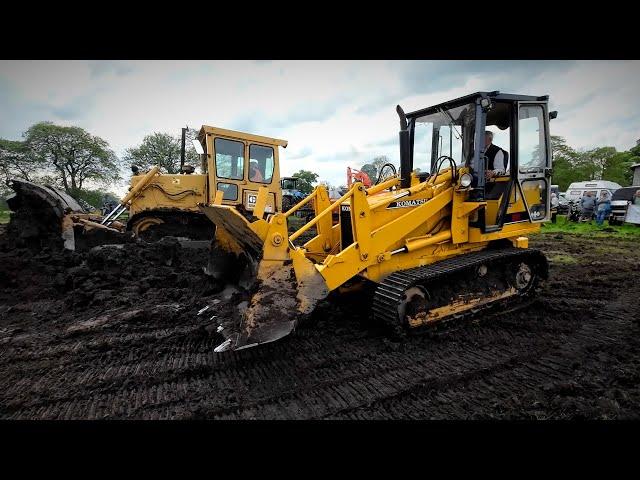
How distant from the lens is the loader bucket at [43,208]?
749 centimetres

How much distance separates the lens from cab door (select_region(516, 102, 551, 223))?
4.77 metres

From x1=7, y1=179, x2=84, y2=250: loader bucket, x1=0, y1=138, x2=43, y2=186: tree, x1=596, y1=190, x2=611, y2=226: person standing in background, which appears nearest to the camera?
x1=7, y1=179, x2=84, y2=250: loader bucket

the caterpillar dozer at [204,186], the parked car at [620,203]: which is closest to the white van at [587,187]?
the parked car at [620,203]

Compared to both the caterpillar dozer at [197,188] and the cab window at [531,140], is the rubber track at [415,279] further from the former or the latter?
the caterpillar dozer at [197,188]

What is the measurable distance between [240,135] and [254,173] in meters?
0.97

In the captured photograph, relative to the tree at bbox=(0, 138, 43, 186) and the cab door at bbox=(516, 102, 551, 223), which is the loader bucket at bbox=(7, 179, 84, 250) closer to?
the cab door at bbox=(516, 102, 551, 223)

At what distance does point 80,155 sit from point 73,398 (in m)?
35.8

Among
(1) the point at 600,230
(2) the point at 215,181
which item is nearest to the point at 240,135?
(2) the point at 215,181

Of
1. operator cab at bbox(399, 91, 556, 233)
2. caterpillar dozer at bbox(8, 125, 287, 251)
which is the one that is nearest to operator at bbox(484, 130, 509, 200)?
operator cab at bbox(399, 91, 556, 233)

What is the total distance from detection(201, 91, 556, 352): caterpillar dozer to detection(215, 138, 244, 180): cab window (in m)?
4.18

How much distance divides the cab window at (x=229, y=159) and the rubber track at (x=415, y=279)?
5.78 m

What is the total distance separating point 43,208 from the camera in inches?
298

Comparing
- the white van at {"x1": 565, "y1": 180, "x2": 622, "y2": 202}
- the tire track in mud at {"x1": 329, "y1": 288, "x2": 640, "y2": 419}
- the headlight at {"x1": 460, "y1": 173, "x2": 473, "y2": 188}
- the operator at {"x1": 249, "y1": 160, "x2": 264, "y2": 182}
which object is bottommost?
the tire track in mud at {"x1": 329, "y1": 288, "x2": 640, "y2": 419}

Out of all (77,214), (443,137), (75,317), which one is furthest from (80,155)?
(443,137)
